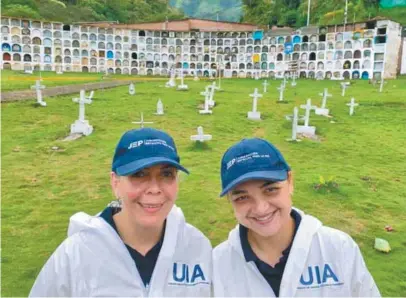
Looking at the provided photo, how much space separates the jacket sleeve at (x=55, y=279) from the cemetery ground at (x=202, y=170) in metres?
1.85

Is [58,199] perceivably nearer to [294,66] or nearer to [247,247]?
[247,247]

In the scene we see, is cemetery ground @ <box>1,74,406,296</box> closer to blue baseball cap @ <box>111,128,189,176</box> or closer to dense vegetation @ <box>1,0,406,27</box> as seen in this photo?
blue baseball cap @ <box>111,128,189,176</box>

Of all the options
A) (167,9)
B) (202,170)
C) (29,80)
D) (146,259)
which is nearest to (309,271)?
(146,259)

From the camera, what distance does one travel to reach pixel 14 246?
415 centimetres

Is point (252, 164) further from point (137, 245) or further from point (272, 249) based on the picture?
point (137, 245)

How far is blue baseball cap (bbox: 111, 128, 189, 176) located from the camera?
1.76 metres

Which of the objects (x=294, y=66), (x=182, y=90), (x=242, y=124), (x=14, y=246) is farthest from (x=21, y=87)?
(x=294, y=66)

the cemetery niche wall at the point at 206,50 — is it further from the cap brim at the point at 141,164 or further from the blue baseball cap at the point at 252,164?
the cap brim at the point at 141,164

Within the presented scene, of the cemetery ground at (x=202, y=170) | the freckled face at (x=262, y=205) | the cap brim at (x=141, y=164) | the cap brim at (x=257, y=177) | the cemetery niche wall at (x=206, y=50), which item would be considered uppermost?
the cemetery niche wall at (x=206, y=50)

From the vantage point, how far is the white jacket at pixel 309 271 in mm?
1769

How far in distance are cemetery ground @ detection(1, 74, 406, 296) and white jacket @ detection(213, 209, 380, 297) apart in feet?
6.48

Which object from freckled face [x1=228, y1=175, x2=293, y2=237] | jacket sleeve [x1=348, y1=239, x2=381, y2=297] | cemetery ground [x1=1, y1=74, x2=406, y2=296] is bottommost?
cemetery ground [x1=1, y1=74, x2=406, y2=296]

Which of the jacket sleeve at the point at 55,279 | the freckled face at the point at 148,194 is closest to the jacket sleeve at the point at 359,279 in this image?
the freckled face at the point at 148,194

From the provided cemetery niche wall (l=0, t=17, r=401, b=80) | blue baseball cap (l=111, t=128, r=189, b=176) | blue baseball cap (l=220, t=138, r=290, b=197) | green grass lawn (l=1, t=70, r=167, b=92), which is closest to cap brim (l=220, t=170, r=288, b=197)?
blue baseball cap (l=220, t=138, r=290, b=197)
